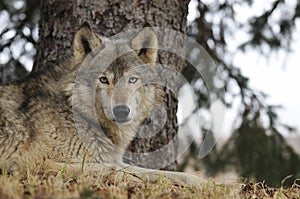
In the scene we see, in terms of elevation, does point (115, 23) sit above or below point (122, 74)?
above

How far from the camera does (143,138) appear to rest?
4949 mm

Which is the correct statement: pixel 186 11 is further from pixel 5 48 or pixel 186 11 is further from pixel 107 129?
pixel 5 48

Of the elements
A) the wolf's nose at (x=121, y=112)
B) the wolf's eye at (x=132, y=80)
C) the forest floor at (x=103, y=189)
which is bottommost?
the forest floor at (x=103, y=189)

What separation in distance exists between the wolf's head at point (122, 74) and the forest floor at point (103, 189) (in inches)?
25.2

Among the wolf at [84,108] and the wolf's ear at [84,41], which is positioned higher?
the wolf's ear at [84,41]

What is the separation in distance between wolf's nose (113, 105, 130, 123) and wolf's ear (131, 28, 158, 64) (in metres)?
0.69

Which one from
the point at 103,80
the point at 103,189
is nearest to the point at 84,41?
the point at 103,80

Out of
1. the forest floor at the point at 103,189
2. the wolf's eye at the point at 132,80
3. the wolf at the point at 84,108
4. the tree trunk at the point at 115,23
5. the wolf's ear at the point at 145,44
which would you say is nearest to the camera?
the forest floor at the point at 103,189

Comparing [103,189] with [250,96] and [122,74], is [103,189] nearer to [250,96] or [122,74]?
[122,74]

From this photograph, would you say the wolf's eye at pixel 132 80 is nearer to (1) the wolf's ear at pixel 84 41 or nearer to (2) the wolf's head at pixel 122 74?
(2) the wolf's head at pixel 122 74

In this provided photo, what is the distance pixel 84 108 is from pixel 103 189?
1.51 meters

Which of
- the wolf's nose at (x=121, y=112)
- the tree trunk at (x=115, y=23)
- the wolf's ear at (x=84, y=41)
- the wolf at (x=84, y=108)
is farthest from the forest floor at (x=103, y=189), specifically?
the tree trunk at (x=115, y=23)

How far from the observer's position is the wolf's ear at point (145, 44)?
437cm

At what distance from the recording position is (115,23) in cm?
488
